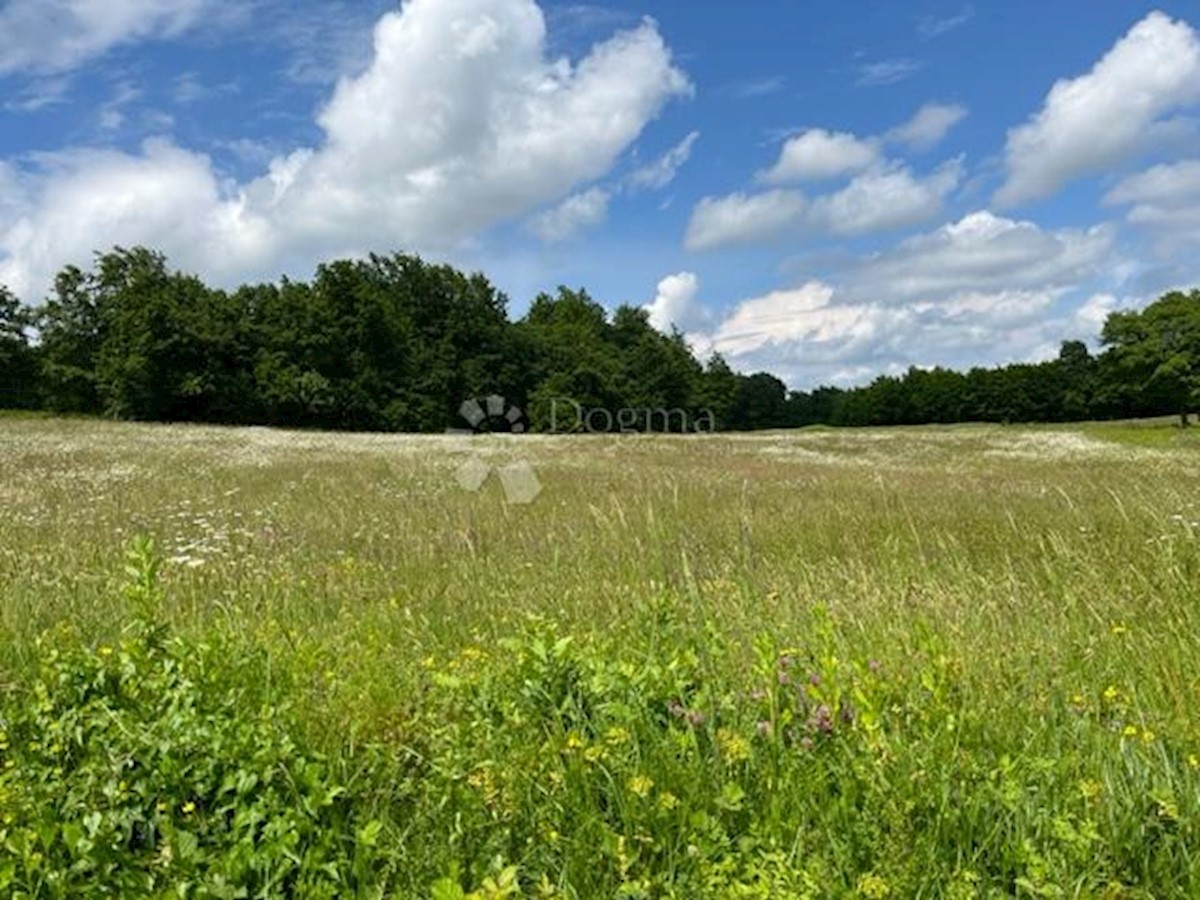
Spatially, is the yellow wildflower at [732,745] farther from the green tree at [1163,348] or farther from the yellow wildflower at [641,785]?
the green tree at [1163,348]

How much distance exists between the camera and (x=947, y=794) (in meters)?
2.70

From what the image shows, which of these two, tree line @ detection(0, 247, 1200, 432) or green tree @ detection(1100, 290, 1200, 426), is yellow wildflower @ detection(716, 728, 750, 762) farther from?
green tree @ detection(1100, 290, 1200, 426)

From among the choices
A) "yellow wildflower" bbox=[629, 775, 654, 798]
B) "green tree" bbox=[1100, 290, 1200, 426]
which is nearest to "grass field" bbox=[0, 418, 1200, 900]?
"yellow wildflower" bbox=[629, 775, 654, 798]

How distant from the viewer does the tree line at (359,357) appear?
212 feet

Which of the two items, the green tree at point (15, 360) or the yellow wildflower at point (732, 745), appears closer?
the yellow wildflower at point (732, 745)

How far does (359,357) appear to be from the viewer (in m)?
76.8

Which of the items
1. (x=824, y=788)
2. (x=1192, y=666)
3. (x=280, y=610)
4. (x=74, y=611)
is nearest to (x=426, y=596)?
(x=280, y=610)

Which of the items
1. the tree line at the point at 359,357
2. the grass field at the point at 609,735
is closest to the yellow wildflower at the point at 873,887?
the grass field at the point at 609,735

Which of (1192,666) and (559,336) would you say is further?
(559,336)

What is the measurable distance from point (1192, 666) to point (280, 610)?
5.61 meters

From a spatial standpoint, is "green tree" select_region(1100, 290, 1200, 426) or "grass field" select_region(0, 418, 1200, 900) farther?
"green tree" select_region(1100, 290, 1200, 426)

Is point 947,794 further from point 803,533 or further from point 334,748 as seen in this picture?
point 803,533

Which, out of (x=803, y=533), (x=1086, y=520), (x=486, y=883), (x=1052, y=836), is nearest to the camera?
(x=486, y=883)

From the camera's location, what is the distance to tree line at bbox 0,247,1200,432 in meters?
64.5
